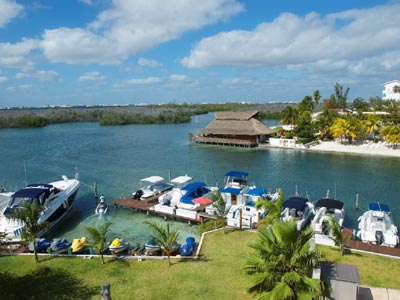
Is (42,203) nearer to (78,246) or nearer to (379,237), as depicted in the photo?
(78,246)

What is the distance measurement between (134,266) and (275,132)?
46.2 metres

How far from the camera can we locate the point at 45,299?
11062 mm

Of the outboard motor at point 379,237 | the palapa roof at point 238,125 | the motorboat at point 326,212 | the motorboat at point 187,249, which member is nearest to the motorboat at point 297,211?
the motorboat at point 326,212

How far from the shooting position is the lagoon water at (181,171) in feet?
75.4

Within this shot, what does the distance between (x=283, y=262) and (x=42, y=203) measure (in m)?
17.2

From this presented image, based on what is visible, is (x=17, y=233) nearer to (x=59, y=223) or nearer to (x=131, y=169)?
(x=59, y=223)

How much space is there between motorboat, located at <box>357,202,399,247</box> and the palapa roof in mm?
35008

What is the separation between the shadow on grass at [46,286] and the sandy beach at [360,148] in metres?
43.1

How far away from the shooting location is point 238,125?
5731cm

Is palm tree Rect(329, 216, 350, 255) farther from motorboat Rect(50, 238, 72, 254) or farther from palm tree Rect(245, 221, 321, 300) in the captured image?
motorboat Rect(50, 238, 72, 254)

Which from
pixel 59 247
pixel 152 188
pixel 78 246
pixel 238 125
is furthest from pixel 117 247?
pixel 238 125

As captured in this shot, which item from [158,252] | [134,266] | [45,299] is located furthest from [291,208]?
[45,299]

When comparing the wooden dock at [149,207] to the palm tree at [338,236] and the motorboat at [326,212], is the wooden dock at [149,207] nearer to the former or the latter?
the motorboat at [326,212]

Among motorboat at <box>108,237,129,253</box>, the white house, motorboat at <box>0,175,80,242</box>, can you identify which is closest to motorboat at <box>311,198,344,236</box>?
motorboat at <box>108,237,129,253</box>
